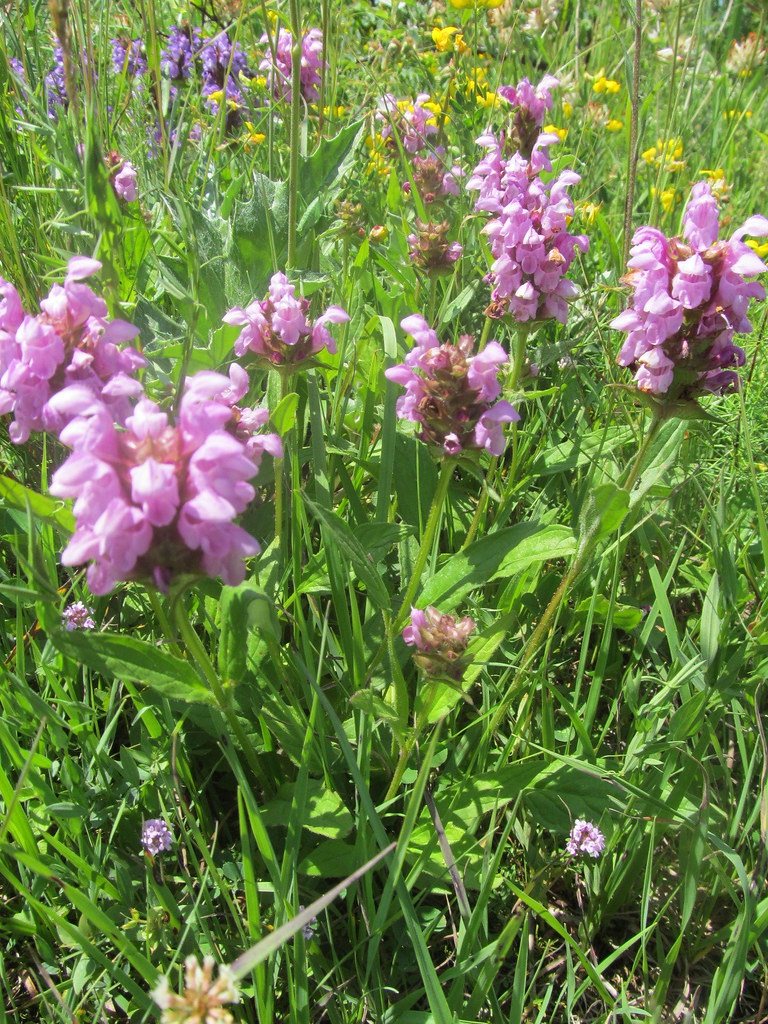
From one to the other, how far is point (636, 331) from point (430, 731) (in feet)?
3.76

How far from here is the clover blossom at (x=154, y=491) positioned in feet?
3.92

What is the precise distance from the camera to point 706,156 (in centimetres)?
511

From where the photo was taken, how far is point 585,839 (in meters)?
1.74

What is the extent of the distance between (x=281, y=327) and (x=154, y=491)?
0.92 meters

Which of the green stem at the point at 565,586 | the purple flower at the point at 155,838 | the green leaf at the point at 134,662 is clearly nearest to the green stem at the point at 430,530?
the green stem at the point at 565,586

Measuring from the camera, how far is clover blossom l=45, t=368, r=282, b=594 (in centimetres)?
120

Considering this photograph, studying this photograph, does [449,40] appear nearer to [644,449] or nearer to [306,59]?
[306,59]

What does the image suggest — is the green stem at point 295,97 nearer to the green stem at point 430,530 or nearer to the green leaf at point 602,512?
the green stem at point 430,530

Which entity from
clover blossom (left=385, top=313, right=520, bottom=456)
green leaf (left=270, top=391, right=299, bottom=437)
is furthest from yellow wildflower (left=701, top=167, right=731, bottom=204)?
green leaf (left=270, top=391, right=299, bottom=437)

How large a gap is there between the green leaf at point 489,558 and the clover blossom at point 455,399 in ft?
0.75

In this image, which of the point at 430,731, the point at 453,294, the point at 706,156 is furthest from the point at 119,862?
the point at 706,156

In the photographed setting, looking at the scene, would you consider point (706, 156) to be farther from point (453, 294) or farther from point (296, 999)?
point (296, 999)

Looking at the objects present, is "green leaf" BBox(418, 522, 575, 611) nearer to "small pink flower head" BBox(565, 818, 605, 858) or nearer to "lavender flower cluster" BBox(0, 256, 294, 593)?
"small pink flower head" BBox(565, 818, 605, 858)

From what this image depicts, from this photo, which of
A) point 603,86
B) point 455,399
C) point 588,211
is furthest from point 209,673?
point 603,86
